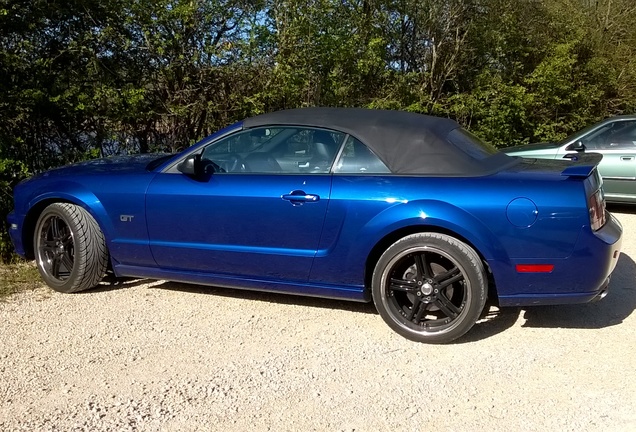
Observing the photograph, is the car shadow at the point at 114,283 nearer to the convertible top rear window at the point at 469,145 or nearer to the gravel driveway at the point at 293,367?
the gravel driveway at the point at 293,367

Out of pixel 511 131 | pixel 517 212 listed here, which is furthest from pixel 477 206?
pixel 511 131

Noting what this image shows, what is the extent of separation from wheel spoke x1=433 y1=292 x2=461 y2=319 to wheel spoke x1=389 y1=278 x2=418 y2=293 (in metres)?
0.17

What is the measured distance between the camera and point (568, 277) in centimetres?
377

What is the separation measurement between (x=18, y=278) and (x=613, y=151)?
7711 mm

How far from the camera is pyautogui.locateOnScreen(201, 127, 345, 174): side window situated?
14.3ft

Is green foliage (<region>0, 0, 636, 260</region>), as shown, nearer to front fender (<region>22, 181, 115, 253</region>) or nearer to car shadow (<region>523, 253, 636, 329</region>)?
front fender (<region>22, 181, 115, 253</region>)

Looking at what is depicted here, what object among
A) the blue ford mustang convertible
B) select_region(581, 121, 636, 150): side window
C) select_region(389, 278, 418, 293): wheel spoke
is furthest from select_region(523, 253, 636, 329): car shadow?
Answer: select_region(581, 121, 636, 150): side window

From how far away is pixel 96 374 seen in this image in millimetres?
3598

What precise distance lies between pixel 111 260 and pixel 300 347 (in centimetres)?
189

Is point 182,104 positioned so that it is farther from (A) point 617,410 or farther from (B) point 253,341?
(A) point 617,410

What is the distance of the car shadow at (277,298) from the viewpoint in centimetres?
472

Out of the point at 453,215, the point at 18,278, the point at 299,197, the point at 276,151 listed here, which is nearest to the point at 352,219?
the point at 299,197

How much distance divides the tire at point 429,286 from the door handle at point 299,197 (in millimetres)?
627

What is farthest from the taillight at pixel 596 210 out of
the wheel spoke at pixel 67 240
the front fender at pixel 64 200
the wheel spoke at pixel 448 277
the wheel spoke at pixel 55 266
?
the wheel spoke at pixel 55 266
